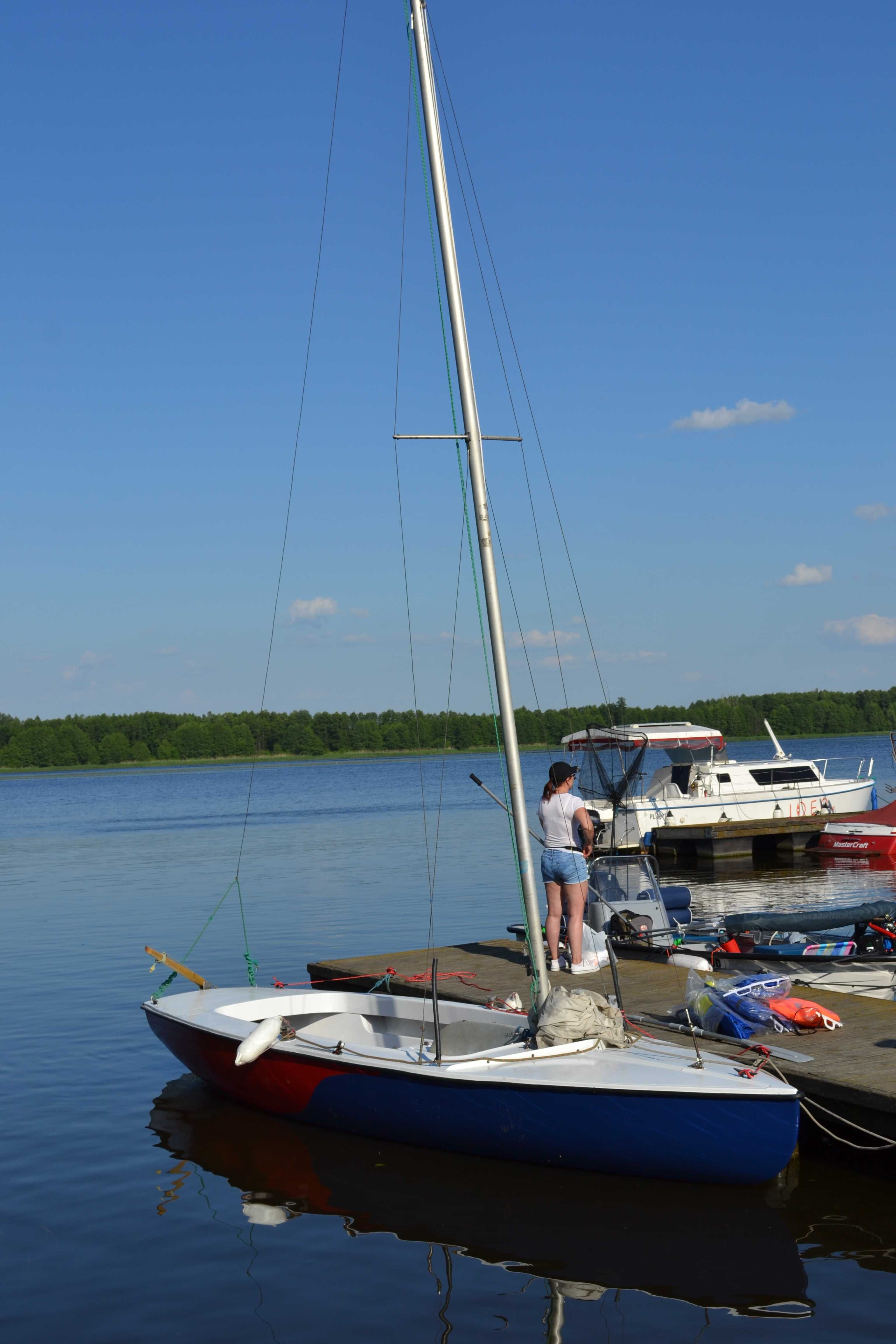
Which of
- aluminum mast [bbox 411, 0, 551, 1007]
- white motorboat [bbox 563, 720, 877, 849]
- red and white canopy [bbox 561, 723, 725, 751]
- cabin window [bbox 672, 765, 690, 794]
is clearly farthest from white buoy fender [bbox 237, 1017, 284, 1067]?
cabin window [bbox 672, 765, 690, 794]

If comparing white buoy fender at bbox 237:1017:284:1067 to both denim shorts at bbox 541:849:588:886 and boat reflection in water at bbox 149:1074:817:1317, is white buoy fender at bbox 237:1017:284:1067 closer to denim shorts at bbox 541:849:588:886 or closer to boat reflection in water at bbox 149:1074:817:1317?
boat reflection in water at bbox 149:1074:817:1317

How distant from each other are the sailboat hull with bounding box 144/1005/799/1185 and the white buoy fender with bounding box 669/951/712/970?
457 cm

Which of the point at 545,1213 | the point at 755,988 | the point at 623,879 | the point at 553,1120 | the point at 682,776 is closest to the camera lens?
the point at 545,1213

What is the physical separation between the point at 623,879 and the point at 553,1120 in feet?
20.6

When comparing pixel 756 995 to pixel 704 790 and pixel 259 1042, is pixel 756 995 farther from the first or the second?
pixel 704 790

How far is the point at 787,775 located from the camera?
35.2m

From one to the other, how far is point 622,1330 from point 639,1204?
4.92ft

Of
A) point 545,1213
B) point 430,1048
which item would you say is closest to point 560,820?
point 430,1048

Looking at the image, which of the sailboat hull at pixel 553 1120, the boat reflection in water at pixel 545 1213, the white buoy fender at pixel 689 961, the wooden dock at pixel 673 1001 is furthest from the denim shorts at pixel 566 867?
the boat reflection in water at pixel 545 1213

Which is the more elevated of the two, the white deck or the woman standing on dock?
the woman standing on dock

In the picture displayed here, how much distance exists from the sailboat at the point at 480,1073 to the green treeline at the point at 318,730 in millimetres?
104995

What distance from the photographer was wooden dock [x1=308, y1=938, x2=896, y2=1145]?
820 cm

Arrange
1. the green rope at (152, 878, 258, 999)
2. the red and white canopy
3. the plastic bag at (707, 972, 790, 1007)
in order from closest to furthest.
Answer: the plastic bag at (707, 972, 790, 1007) → the green rope at (152, 878, 258, 999) → the red and white canopy

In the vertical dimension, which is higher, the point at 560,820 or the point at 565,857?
the point at 560,820
